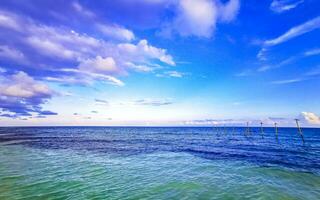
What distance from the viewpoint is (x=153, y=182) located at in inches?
699

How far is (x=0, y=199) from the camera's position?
1306cm

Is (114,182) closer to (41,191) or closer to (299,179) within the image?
(41,191)

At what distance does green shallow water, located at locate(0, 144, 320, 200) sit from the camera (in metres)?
14.7

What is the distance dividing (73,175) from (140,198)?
799 centimetres

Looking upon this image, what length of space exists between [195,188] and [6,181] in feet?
44.1

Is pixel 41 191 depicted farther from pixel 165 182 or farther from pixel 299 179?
pixel 299 179

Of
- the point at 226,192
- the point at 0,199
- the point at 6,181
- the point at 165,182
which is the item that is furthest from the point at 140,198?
the point at 6,181

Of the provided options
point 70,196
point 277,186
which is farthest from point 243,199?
point 70,196

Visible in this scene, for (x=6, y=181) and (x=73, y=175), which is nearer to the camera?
(x=6, y=181)

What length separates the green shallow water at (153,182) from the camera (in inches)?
578

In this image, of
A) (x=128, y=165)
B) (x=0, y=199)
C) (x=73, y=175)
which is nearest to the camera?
(x=0, y=199)

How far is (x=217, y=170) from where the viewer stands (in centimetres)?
2284

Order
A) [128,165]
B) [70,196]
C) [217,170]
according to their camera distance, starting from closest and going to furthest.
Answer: [70,196] < [217,170] < [128,165]

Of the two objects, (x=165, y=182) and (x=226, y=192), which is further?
(x=165, y=182)
